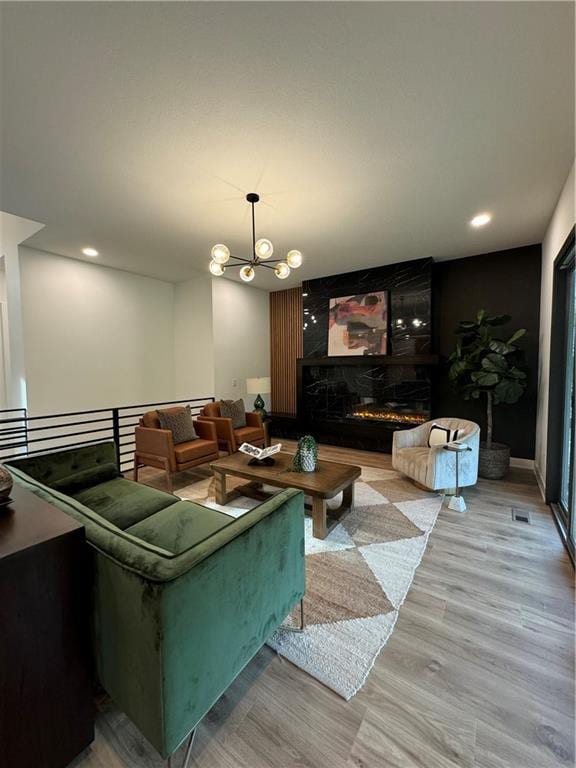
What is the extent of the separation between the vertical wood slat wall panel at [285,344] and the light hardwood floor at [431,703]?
15.3 ft

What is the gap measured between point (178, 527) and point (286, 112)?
252 centimetres

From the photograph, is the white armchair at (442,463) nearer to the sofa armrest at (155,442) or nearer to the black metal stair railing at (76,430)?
the sofa armrest at (155,442)

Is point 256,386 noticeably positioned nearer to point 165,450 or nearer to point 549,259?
point 165,450

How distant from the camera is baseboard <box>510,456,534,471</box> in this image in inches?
163

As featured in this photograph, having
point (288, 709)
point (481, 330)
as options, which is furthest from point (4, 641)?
point (481, 330)

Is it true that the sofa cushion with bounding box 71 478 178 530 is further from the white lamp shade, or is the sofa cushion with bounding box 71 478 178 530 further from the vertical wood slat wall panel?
the vertical wood slat wall panel

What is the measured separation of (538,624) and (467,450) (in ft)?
5.20

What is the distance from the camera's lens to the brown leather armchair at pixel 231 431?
4230 mm

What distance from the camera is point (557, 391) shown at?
2957mm

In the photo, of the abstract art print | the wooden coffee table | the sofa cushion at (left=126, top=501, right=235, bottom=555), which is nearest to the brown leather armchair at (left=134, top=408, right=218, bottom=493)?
the wooden coffee table

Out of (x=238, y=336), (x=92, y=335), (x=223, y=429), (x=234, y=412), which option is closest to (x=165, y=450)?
(x=223, y=429)

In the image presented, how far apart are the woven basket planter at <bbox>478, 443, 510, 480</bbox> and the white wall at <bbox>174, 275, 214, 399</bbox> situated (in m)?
4.07

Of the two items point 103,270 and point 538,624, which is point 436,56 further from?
point 103,270

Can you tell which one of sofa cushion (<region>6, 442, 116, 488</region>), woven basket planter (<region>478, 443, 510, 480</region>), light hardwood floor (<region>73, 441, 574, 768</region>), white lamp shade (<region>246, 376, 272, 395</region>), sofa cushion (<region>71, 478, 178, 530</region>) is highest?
white lamp shade (<region>246, 376, 272, 395</region>)
